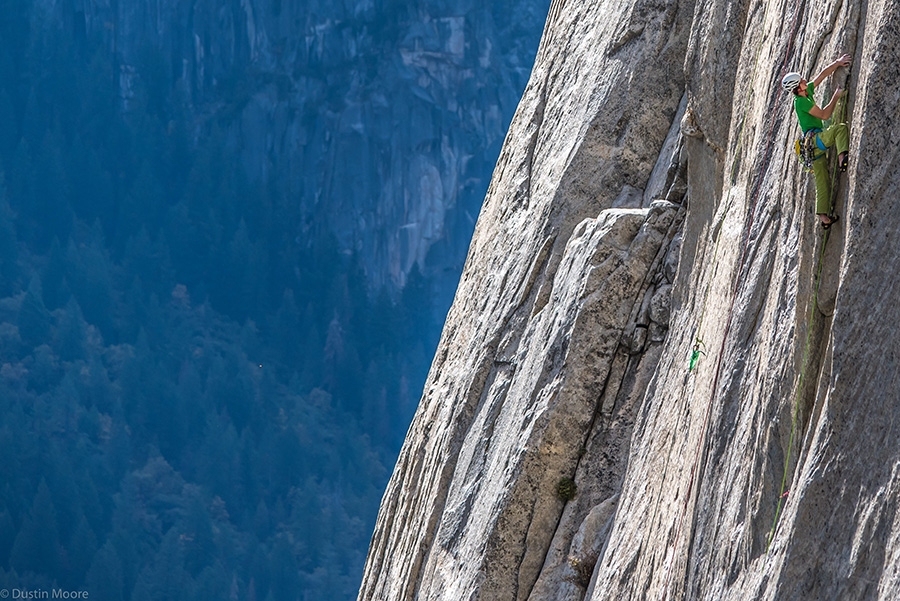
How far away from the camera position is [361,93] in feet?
256

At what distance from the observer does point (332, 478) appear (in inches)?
2921

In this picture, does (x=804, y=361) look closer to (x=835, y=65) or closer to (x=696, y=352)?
(x=835, y=65)

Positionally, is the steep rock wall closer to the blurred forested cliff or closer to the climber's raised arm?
the climber's raised arm

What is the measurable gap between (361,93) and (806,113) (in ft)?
242

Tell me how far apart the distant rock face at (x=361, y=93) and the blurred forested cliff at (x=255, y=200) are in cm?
17

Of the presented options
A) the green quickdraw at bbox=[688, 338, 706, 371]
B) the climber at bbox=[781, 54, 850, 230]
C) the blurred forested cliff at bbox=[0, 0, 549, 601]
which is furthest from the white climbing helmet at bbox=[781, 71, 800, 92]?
the blurred forested cliff at bbox=[0, 0, 549, 601]

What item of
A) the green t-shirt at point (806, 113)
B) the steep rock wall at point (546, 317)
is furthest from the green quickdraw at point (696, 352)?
the green t-shirt at point (806, 113)

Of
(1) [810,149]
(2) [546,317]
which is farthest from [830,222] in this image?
(2) [546,317]

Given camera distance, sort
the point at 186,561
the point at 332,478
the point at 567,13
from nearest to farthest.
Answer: the point at 567,13, the point at 186,561, the point at 332,478

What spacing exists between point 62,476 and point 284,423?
17.0 meters

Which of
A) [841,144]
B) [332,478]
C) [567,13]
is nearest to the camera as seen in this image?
[841,144]

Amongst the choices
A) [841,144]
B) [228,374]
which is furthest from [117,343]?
[841,144]

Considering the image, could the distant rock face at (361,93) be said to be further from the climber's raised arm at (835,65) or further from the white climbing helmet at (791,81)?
the climber's raised arm at (835,65)

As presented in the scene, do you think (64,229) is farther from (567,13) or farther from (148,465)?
(567,13)
